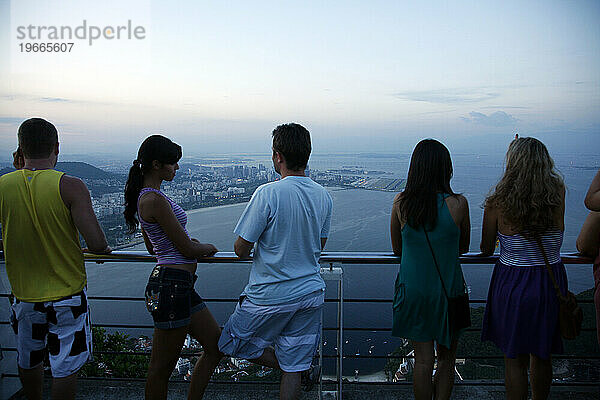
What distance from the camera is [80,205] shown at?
1.79m

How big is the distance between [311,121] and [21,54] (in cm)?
690

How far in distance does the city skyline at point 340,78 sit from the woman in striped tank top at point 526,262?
617 centimetres

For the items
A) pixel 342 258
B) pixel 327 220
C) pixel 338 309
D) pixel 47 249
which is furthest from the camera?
pixel 338 309

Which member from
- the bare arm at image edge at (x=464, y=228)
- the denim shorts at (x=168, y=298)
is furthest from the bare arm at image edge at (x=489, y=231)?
the denim shorts at (x=168, y=298)

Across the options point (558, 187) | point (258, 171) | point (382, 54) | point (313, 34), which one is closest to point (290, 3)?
point (313, 34)

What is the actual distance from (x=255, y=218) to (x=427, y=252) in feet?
2.78

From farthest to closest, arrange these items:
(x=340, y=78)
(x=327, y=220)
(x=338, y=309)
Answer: (x=340, y=78) → (x=338, y=309) → (x=327, y=220)

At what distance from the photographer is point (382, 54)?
10.9 metres

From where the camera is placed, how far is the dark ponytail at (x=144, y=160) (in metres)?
1.85

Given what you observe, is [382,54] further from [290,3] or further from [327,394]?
[327,394]

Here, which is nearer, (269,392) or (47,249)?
(47,249)

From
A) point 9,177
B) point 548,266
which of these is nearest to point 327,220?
point 548,266

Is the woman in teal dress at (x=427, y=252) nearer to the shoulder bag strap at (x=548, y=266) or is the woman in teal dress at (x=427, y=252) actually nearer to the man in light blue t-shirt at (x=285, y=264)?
the shoulder bag strap at (x=548, y=266)

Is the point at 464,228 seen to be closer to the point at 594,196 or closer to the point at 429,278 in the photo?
the point at 429,278
